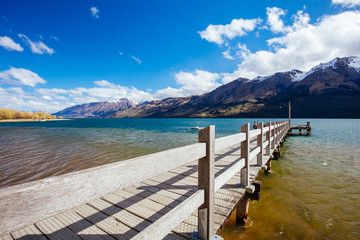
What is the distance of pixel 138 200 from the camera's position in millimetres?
4113

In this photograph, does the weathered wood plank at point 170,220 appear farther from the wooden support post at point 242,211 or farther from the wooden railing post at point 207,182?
the wooden support post at point 242,211

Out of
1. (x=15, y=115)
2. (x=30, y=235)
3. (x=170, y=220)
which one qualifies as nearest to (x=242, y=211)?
(x=170, y=220)

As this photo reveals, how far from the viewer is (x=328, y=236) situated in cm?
472

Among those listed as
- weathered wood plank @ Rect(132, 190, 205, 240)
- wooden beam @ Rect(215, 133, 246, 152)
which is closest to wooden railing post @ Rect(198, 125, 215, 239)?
weathered wood plank @ Rect(132, 190, 205, 240)

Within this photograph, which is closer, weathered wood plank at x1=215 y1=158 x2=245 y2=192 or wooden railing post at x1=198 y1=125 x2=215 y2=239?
wooden railing post at x1=198 y1=125 x2=215 y2=239

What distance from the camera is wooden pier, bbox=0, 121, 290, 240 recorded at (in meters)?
1.04

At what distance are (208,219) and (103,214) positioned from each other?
7.26ft

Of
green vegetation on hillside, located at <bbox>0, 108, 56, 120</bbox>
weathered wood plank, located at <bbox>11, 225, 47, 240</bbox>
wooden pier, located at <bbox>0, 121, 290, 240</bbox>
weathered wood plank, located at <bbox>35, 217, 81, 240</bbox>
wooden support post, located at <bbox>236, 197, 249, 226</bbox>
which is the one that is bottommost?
wooden support post, located at <bbox>236, 197, 249, 226</bbox>

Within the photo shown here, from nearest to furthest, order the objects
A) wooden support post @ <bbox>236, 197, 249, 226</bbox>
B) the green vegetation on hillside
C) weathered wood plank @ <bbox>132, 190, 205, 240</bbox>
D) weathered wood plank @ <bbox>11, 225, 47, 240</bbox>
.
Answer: weathered wood plank @ <bbox>132, 190, 205, 240</bbox>, weathered wood plank @ <bbox>11, 225, 47, 240</bbox>, wooden support post @ <bbox>236, 197, 249, 226</bbox>, the green vegetation on hillside

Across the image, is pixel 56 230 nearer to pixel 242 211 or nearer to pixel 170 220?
pixel 170 220

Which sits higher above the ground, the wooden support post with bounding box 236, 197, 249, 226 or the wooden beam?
the wooden beam

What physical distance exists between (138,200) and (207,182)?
2243mm

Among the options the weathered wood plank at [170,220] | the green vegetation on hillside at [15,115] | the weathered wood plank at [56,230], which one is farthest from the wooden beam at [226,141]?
the green vegetation on hillside at [15,115]

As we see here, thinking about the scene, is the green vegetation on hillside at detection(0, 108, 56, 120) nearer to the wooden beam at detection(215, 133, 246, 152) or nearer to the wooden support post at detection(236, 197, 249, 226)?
the wooden support post at detection(236, 197, 249, 226)
